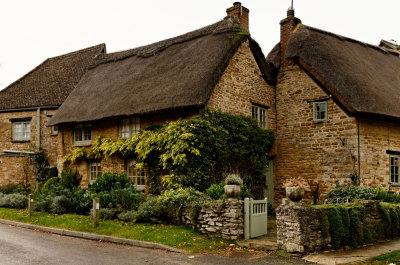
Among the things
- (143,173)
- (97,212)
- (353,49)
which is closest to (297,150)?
(353,49)

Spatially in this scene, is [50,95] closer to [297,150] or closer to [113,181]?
[113,181]

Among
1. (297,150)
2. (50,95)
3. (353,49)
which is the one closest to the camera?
(297,150)

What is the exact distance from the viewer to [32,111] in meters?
22.3

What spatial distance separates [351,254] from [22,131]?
1996 cm

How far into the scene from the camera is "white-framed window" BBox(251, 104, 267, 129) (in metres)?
16.2

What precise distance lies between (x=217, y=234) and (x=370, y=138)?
7.58 metres

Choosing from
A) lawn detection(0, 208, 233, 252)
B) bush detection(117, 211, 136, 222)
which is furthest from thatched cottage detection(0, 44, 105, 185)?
bush detection(117, 211, 136, 222)

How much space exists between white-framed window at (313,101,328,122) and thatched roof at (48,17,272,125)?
8.42ft

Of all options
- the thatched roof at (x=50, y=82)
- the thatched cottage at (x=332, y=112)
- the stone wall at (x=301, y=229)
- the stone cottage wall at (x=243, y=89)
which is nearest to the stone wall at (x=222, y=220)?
the stone wall at (x=301, y=229)

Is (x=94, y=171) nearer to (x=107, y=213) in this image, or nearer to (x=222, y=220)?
(x=107, y=213)

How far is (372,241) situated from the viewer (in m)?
10.1

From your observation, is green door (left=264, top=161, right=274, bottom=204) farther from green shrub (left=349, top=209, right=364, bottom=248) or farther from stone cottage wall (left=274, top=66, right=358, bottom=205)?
green shrub (left=349, top=209, right=364, bottom=248)

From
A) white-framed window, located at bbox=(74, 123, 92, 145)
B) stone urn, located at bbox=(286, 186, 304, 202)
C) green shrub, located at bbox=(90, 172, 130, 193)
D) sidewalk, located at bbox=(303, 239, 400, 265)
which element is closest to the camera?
sidewalk, located at bbox=(303, 239, 400, 265)

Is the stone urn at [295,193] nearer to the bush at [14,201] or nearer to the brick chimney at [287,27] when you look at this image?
the brick chimney at [287,27]
